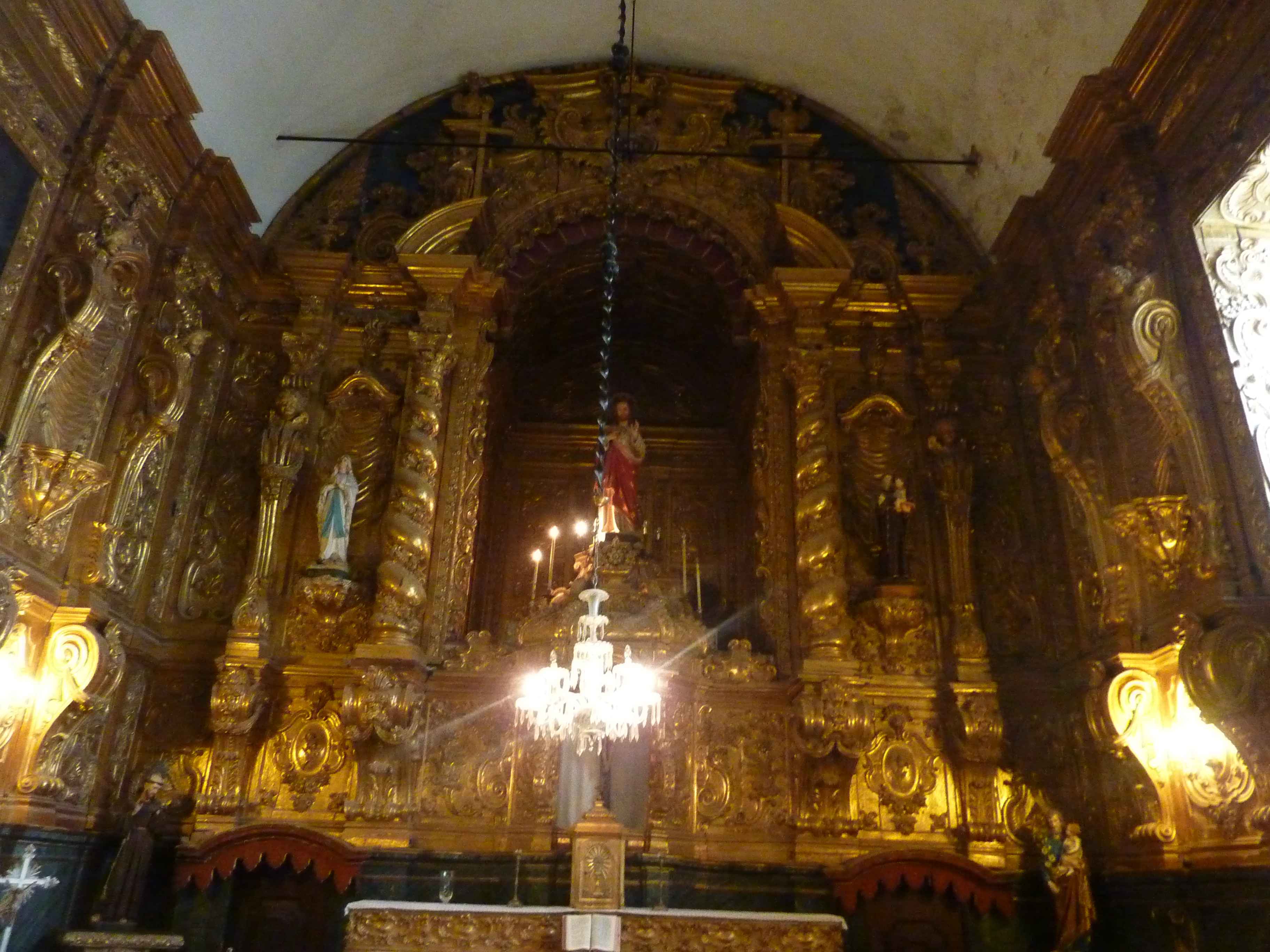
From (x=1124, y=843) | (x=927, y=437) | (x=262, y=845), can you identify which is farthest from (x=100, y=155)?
(x=1124, y=843)

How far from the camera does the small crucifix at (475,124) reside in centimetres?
973

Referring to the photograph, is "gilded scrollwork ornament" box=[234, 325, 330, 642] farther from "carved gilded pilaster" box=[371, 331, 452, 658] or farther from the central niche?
the central niche

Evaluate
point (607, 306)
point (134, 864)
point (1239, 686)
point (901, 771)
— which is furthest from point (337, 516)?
point (1239, 686)

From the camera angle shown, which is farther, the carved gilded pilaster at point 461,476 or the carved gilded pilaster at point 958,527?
the carved gilded pilaster at point 461,476

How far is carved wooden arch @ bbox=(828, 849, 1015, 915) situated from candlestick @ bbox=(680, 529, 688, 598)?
341 centimetres

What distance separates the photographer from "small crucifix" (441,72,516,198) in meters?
9.73

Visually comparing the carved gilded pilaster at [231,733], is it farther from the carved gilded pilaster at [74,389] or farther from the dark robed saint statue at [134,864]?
the carved gilded pilaster at [74,389]

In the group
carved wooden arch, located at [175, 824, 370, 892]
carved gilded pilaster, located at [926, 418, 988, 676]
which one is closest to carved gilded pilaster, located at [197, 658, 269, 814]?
carved wooden arch, located at [175, 824, 370, 892]

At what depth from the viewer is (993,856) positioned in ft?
23.4

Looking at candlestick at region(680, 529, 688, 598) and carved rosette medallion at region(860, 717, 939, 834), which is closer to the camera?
carved rosette medallion at region(860, 717, 939, 834)

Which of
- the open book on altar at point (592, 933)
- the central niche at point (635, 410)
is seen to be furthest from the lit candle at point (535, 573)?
the open book on altar at point (592, 933)

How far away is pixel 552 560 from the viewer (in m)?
8.70

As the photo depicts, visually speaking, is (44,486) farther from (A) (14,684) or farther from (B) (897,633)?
(B) (897,633)

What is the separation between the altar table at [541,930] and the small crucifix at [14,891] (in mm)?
1764
